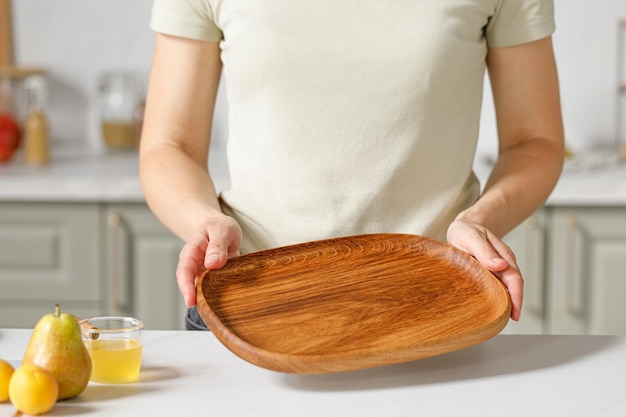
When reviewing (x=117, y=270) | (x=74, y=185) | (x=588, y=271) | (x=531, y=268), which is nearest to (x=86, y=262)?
(x=117, y=270)

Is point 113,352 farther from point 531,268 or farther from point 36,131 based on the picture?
point 36,131

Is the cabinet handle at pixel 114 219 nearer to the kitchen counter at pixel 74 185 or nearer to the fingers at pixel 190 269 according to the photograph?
the kitchen counter at pixel 74 185

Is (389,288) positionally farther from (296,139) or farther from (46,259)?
(46,259)

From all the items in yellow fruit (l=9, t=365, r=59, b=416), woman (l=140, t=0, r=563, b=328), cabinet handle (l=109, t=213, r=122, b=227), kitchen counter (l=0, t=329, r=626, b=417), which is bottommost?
cabinet handle (l=109, t=213, r=122, b=227)

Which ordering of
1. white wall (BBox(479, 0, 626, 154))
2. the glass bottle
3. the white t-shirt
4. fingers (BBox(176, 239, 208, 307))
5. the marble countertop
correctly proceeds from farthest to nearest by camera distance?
white wall (BBox(479, 0, 626, 154))
the glass bottle
the marble countertop
the white t-shirt
fingers (BBox(176, 239, 208, 307))

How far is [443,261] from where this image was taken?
1.09 metres

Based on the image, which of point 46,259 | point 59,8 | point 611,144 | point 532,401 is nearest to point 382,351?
point 532,401

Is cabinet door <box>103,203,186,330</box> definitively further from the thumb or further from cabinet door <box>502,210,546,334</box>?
the thumb

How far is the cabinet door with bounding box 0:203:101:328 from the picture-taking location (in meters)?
2.31

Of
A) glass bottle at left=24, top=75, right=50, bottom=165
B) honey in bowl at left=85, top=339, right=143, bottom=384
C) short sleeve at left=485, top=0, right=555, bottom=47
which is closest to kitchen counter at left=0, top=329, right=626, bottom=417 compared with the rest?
honey in bowl at left=85, top=339, right=143, bottom=384

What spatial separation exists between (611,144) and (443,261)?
72.7 inches

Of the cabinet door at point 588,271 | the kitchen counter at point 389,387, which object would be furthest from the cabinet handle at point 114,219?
the kitchen counter at point 389,387

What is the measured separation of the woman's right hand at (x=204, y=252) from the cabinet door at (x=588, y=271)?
1.35 metres

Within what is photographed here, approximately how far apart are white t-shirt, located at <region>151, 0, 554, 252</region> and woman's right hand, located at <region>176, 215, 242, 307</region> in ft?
0.54
